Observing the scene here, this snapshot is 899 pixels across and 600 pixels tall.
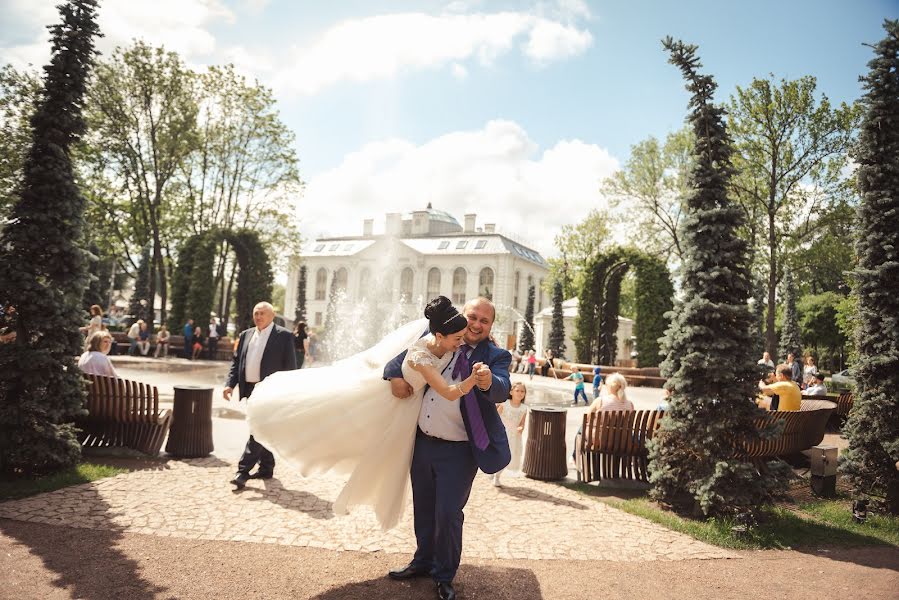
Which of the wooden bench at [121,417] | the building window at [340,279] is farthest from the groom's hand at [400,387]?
the building window at [340,279]

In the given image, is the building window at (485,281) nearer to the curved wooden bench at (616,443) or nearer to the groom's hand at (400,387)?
the curved wooden bench at (616,443)

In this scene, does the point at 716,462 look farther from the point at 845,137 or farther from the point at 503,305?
the point at 503,305

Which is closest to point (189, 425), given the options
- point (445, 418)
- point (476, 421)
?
point (445, 418)

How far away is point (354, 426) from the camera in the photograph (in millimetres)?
3754

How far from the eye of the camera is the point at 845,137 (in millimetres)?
24656

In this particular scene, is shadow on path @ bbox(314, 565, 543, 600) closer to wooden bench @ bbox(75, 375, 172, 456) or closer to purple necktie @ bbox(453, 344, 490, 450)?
purple necktie @ bbox(453, 344, 490, 450)

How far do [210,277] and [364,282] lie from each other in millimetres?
49753

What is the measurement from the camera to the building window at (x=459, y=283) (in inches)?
2788

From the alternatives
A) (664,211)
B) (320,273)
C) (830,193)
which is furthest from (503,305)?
(830,193)

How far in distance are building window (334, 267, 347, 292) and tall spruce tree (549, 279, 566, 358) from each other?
4350 centimetres

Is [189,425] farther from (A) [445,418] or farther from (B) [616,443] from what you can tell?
(B) [616,443]

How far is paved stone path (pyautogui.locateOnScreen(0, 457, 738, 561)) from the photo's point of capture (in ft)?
15.2

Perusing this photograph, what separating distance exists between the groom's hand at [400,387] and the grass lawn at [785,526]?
351 centimetres

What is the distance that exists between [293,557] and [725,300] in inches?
196
